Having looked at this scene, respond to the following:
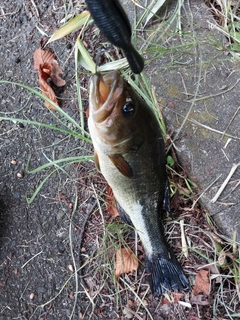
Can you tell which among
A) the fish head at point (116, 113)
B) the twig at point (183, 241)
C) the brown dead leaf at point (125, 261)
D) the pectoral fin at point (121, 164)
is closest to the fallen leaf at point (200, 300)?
the twig at point (183, 241)

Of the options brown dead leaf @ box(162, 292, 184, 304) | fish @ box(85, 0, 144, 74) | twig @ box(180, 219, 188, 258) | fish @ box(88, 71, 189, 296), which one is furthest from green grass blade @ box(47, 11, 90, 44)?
brown dead leaf @ box(162, 292, 184, 304)

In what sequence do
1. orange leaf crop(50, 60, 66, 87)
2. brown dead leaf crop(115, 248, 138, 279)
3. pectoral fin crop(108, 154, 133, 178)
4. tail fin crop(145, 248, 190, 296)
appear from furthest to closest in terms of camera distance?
orange leaf crop(50, 60, 66, 87) → brown dead leaf crop(115, 248, 138, 279) → tail fin crop(145, 248, 190, 296) → pectoral fin crop(108, 154, 133, 178)

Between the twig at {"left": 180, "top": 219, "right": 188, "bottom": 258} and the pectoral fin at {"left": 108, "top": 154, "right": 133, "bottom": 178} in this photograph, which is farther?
the twig at {"left": 180, "top": 219, "right": 188, "bottom": 258}

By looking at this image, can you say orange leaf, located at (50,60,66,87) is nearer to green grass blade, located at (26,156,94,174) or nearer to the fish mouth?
green grass blade, located at (26,156,94,174)

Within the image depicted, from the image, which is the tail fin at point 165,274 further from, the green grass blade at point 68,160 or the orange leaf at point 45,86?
the orange leaf at point 45,86

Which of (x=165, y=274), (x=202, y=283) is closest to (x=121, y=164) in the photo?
(x=165, y=274)

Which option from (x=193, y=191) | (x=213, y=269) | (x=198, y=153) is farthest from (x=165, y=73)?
(x=213, y=269)
